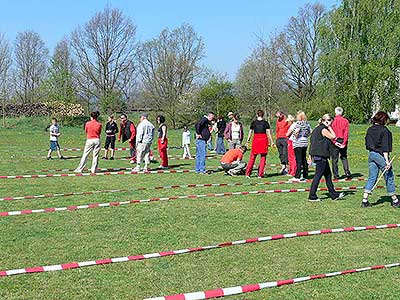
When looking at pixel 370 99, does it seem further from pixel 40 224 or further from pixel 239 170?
pixel 40 224

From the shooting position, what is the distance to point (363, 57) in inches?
1725

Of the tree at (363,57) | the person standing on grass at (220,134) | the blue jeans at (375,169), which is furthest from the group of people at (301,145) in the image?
the tree at (363,57)

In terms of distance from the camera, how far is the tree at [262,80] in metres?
45.7

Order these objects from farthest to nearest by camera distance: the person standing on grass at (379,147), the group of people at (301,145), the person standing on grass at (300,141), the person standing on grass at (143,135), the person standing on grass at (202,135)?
the person standing on grass at (143,135)
the person standing on grass at (202,135)
the person standing on grass at (300,141)
the group of people at (301,145)
the person standing on grass at (379,147)

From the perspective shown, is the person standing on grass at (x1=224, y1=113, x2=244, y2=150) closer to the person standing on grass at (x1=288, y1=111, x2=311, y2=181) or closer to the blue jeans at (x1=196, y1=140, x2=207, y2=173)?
the blue jeans at (x1=196, y1=140, x2=207, y2=173)

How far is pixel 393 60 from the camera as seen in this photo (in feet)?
141

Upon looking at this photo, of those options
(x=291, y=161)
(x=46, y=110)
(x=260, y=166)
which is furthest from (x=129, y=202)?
(x=46, y=110)

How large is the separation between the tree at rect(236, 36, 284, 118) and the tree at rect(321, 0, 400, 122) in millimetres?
4371

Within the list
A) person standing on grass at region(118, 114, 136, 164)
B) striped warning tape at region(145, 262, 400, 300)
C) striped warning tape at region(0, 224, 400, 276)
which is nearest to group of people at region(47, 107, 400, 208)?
striped warning tape at region(0, 224, 400, 276)

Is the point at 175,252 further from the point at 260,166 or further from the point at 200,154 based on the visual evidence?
the point at 200,154

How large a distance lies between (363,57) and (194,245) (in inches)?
1568

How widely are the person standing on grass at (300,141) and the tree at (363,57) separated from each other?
1232 inches

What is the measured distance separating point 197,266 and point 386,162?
4.81 m

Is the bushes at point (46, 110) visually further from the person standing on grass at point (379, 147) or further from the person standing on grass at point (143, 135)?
the person standing on grass at point (379, 147)
